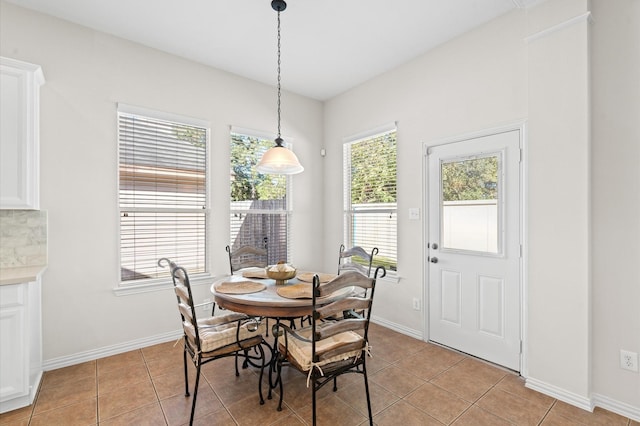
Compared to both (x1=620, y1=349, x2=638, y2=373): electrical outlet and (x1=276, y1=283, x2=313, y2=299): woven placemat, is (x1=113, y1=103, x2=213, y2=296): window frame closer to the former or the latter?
(x1=276, y1=283, x2=313, y2=299): woven placemat

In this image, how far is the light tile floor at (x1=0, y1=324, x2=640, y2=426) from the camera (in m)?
2.02

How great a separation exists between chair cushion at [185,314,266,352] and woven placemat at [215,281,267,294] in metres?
0.24

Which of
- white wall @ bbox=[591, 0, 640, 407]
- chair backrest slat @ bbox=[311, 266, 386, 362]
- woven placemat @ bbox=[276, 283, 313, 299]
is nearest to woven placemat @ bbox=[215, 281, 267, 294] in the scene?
woven placemat @ bbox=[276, 283, 313, 299]

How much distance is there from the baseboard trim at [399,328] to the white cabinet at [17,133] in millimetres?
3552

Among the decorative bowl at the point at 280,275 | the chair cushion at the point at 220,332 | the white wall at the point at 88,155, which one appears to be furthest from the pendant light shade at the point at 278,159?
the white wall at the point at 88,155

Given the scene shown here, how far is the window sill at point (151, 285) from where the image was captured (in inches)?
119

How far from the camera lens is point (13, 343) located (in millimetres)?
2068

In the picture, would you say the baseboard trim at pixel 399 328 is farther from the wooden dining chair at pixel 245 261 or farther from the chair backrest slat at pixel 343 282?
the chair backrest slat at pixel 343 282

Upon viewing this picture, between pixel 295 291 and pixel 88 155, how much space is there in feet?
7.75

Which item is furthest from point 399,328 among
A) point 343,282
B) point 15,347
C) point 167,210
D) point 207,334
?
point 15,347

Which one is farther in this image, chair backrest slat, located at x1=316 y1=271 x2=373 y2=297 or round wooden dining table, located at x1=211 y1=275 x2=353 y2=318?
round wooden dining table, located at x1=211 y1=275 x2=353 y2=318

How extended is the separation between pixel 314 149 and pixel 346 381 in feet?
10.3

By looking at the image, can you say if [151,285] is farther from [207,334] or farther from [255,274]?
[207,334]

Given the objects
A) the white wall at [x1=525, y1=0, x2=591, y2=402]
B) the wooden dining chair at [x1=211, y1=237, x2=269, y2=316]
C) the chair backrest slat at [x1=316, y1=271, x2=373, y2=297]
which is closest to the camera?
the chair backrest slat at [x1=316, y1=271, x2=373, y2=297]
